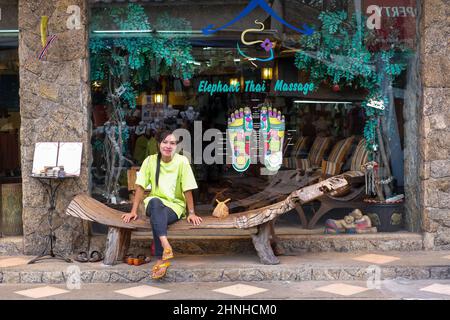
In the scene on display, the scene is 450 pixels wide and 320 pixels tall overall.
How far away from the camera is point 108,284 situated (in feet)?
21.2

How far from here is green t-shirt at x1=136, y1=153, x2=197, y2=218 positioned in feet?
21.8

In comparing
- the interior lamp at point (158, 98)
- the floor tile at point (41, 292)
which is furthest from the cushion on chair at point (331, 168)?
the floor tile at point (41, 292)

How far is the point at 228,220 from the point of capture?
6648 millimetres

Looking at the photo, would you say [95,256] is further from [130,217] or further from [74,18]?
[74,18]

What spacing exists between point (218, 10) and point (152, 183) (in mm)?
2387

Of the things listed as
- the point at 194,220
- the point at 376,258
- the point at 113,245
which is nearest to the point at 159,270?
the point at 194,220

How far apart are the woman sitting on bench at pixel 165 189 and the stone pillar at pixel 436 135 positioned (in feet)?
8.97

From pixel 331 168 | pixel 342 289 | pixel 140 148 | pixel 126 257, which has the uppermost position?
pixel 140 148

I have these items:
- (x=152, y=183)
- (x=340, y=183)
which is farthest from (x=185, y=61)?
(x=340, y=183)

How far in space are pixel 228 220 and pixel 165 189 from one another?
28.0 inches

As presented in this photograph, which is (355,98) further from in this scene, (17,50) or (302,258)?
(17,50)

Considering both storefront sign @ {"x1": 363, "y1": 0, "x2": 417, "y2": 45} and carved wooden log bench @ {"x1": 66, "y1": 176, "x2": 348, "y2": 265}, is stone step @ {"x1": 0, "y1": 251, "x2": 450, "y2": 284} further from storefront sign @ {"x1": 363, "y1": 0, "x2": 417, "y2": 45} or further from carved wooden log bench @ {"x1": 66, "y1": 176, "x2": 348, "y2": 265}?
storefront sign @ {"x1": 363, "y1": 0, "x2": 417, "y2": 45}

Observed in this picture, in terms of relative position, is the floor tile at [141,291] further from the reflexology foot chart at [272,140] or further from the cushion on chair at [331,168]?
the cushion on chair at [331,168]

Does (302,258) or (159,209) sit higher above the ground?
(159,209)
